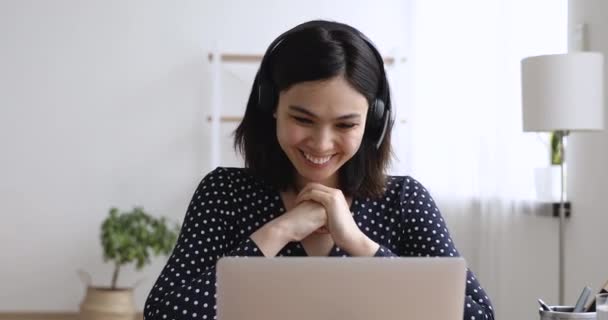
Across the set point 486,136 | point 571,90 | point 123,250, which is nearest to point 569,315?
point 571,90

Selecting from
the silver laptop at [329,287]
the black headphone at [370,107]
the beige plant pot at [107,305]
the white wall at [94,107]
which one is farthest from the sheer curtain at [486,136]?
the silver laptop at [329,287]

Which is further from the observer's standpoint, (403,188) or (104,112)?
(104,112)

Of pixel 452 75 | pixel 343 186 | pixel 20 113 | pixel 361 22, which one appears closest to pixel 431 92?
pixel 452 75

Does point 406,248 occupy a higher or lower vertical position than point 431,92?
lower

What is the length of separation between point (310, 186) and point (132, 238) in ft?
10.8

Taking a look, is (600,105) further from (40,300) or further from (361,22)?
(40,300)

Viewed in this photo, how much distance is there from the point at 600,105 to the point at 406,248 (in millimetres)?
1715

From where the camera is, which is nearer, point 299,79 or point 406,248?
point 299,79

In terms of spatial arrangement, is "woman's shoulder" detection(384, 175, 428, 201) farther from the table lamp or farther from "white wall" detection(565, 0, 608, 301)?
"white wall" detection(565, 0, 608, 301)

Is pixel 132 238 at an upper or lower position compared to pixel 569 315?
lower

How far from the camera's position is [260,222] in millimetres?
1780

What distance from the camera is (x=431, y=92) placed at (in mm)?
5008

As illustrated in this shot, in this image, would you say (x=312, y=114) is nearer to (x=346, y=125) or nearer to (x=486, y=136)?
(x=346, y=125)

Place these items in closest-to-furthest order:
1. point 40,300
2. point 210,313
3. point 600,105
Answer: point 210,313, point 600,105, point 40,300
